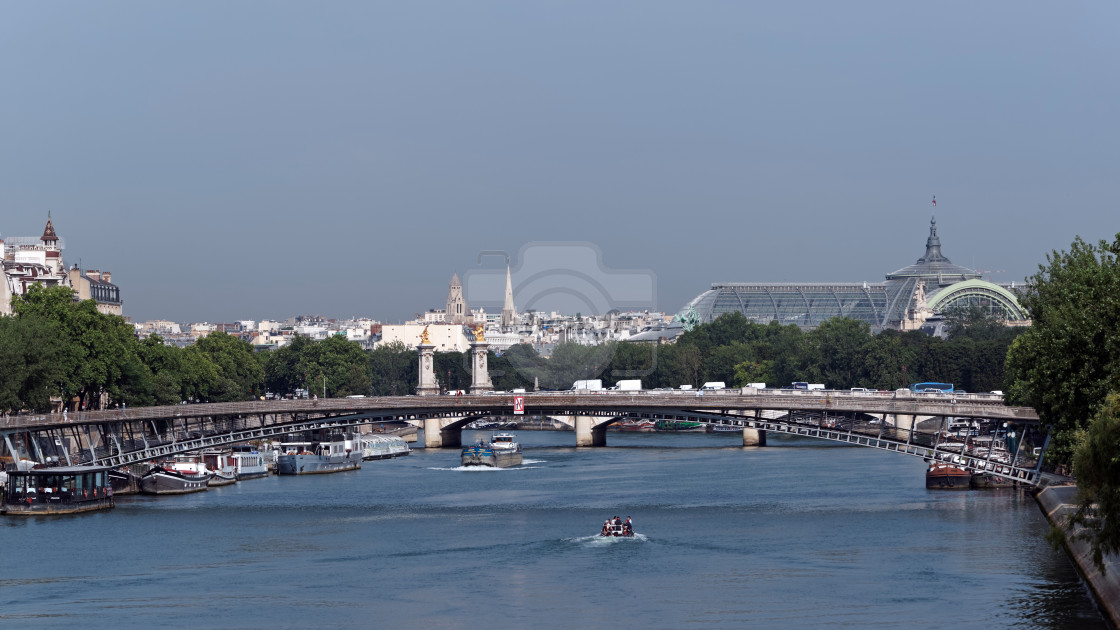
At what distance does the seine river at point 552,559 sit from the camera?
140 feet

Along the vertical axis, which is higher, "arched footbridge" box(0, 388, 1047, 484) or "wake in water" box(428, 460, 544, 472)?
Answer: "arched footbridge" box(0, 388, 1047, 484)

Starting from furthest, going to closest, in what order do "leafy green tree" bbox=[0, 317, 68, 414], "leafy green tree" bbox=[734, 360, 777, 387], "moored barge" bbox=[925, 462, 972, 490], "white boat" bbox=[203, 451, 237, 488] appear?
"leafy green tree" bbox=[734, 360, 777, 387]
"white boat" bbox=[203, 451, 237, 488]
"leafy green tree" bbox=[0, 317, 68, 414]
"moored barge" bbox=[925, 462, 972, 490]

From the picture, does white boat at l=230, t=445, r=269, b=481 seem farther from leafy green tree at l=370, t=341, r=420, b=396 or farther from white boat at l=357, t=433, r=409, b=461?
leafy green tree at l=370, t=341, r=420, b=396

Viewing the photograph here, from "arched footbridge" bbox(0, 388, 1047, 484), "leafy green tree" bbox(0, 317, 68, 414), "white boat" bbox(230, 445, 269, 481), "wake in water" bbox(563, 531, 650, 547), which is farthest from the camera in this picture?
"white boat" bbox(230, 445, 269, 481)

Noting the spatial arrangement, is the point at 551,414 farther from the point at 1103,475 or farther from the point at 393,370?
the point at 393,370

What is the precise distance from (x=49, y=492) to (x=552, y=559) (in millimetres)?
22474

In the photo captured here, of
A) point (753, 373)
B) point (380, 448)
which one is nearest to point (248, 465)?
point (380, 448)

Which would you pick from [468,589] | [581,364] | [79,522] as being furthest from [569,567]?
[581,364]

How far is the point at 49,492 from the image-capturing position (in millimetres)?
63938

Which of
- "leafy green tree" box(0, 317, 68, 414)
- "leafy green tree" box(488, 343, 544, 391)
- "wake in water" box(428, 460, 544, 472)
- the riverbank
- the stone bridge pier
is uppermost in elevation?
"leafy green tree" box(488, 343, 544, 391)

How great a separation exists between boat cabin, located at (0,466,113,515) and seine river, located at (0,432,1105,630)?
1.36 metres

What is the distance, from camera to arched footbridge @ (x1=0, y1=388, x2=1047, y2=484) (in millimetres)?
67250

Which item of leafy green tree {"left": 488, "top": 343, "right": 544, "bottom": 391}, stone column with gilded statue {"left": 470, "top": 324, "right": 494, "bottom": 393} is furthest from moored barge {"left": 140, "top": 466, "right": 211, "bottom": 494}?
leafy green tree {"left": 488, "top": 343, "right": 544, "bottom": 391}

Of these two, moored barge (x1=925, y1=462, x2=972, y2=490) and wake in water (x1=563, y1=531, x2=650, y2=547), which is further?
moored barge (x1=925, y1=462, x2=972, y2=490)
